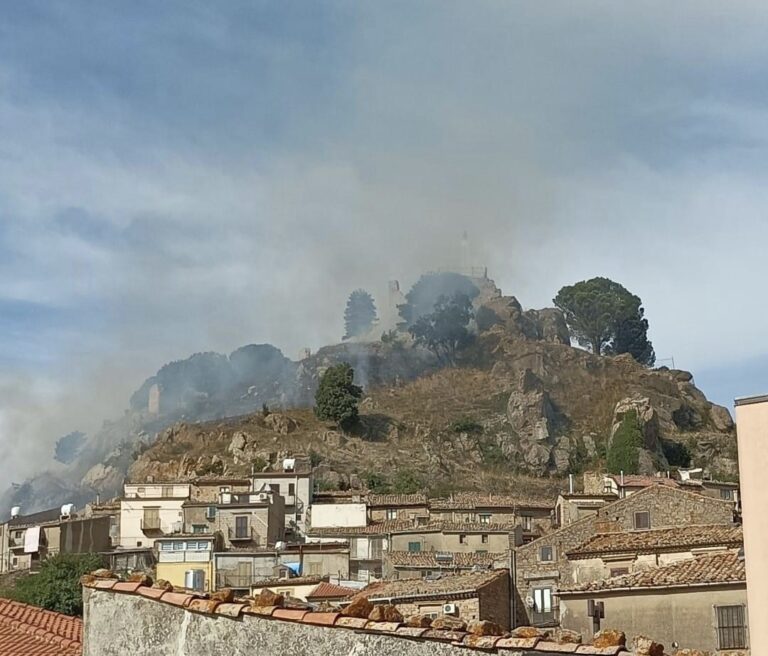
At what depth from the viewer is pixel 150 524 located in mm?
84562

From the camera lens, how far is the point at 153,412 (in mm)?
179000

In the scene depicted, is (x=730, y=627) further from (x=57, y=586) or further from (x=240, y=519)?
(x=240, y=519)

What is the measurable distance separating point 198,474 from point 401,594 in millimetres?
72090

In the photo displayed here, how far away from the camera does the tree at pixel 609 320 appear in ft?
546

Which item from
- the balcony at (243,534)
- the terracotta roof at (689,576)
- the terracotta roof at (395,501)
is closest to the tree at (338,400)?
the terracotta roof at (395,501)

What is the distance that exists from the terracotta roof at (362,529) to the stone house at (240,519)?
2.46 meters

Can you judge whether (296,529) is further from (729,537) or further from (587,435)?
(587,435)

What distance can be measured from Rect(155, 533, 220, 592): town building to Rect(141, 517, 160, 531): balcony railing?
42.3 feet

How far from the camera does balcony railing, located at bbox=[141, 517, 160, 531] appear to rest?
276 feet

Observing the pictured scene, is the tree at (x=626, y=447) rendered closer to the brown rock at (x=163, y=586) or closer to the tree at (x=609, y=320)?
the tree at (x=609, y=320)

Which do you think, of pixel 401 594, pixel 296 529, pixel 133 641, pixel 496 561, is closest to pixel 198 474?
pixel 296 529

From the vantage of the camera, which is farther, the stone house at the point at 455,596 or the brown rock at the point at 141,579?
the stone house at the point at 455,596

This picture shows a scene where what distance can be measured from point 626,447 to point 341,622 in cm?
11202

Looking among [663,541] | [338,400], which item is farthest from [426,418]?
[663,541]
